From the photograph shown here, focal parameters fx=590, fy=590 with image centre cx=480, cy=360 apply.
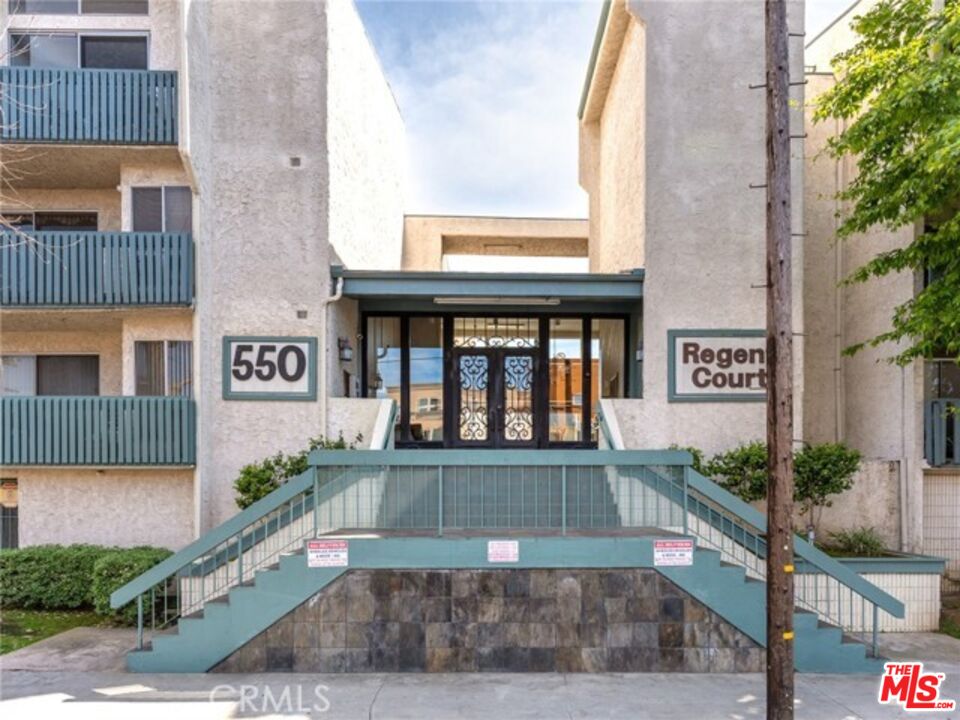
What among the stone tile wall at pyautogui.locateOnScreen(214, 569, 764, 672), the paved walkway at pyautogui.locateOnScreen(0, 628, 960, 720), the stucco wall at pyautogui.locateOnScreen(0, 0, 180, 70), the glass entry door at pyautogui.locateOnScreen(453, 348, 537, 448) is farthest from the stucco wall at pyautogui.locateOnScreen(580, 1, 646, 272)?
the stucco wall at pyautogui.locateOnScreen(0, 0, 180, 70)

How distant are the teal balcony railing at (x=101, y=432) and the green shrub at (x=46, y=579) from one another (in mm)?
1480

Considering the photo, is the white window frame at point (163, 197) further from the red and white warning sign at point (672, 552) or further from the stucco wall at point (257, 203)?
the red and white warning sign at point (672, 552)

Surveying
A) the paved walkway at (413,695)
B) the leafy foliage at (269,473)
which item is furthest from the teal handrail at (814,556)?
the leafy foliage at (269,473)

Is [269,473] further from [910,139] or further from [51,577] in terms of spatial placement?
[910,139]

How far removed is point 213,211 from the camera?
9984mm

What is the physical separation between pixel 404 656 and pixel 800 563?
5443 mm

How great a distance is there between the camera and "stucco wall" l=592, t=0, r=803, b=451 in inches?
398

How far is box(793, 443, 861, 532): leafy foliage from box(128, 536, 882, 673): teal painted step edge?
2560mm

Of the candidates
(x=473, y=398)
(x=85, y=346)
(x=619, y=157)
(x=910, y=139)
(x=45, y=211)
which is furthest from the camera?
(x=619, y=157)

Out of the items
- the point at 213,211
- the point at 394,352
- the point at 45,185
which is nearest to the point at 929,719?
the point at 394,352

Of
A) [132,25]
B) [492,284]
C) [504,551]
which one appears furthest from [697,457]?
[132,25]

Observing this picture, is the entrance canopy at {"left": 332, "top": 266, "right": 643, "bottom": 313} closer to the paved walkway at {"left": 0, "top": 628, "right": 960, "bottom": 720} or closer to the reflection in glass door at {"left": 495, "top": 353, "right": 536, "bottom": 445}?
the reflection in glass door at {"left": 495, "top": 353, "right": 536, "bottom": 445}

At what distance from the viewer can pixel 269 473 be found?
928 centimetres

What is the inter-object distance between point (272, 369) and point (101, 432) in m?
2.86
